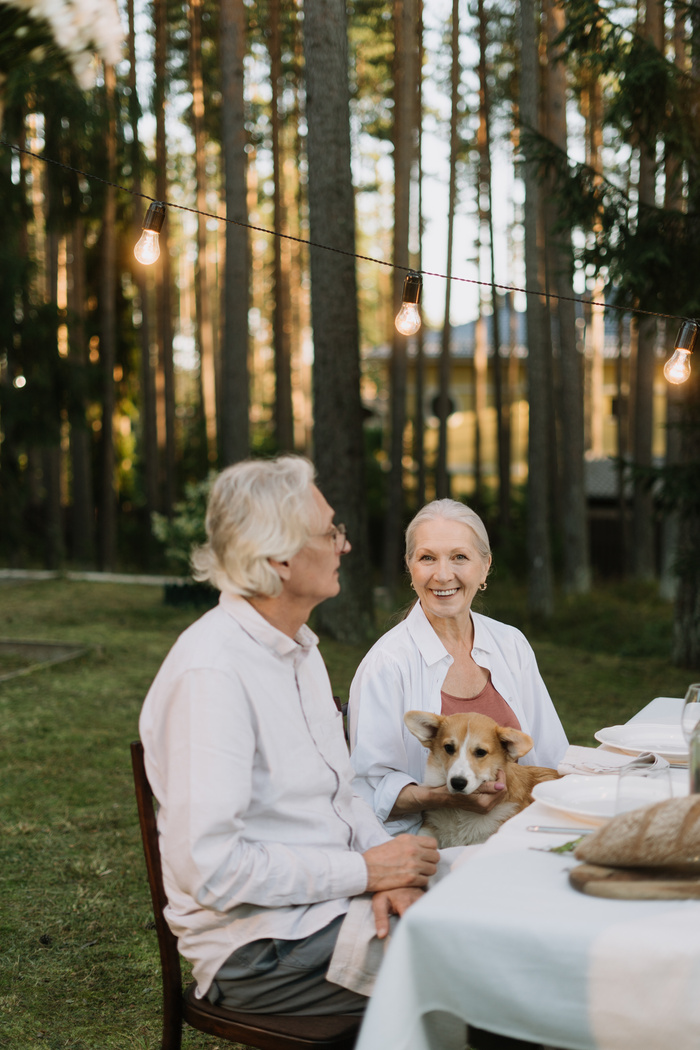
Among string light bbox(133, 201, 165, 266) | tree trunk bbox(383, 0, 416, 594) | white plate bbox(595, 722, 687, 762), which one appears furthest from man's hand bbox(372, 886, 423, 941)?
tree trunk bbox(383, 0, 416, 594)

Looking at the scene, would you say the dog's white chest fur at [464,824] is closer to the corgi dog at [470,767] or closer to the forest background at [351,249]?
the corgi dog at [470,767]

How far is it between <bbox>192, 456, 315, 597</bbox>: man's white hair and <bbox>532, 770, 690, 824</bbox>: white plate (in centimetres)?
72

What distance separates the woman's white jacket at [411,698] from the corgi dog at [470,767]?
128 millimetres

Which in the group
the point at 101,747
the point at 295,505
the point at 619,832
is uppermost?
the point at 295,505

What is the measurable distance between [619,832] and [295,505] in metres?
0.90

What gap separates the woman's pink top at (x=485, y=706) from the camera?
3.00 meters

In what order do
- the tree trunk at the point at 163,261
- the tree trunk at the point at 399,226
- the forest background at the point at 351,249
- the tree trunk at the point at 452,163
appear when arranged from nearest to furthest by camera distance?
the forest background at the point at 351,249 → the tree trunk at the point at 399,226 → the tree trunk at the point at 452,163 → the tree trunk at the point at 163,261

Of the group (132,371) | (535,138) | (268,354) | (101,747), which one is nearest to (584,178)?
(535,138)

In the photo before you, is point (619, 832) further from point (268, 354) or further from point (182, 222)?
point (268, 354)

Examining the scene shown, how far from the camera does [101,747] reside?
659cm

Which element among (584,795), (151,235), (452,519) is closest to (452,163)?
(151,235)

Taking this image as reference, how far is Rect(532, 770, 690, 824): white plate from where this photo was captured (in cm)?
201

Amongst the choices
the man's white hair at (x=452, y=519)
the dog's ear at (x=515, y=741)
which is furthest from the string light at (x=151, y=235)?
the dog's ear at (x=515, y=741)

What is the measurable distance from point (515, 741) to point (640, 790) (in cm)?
72
